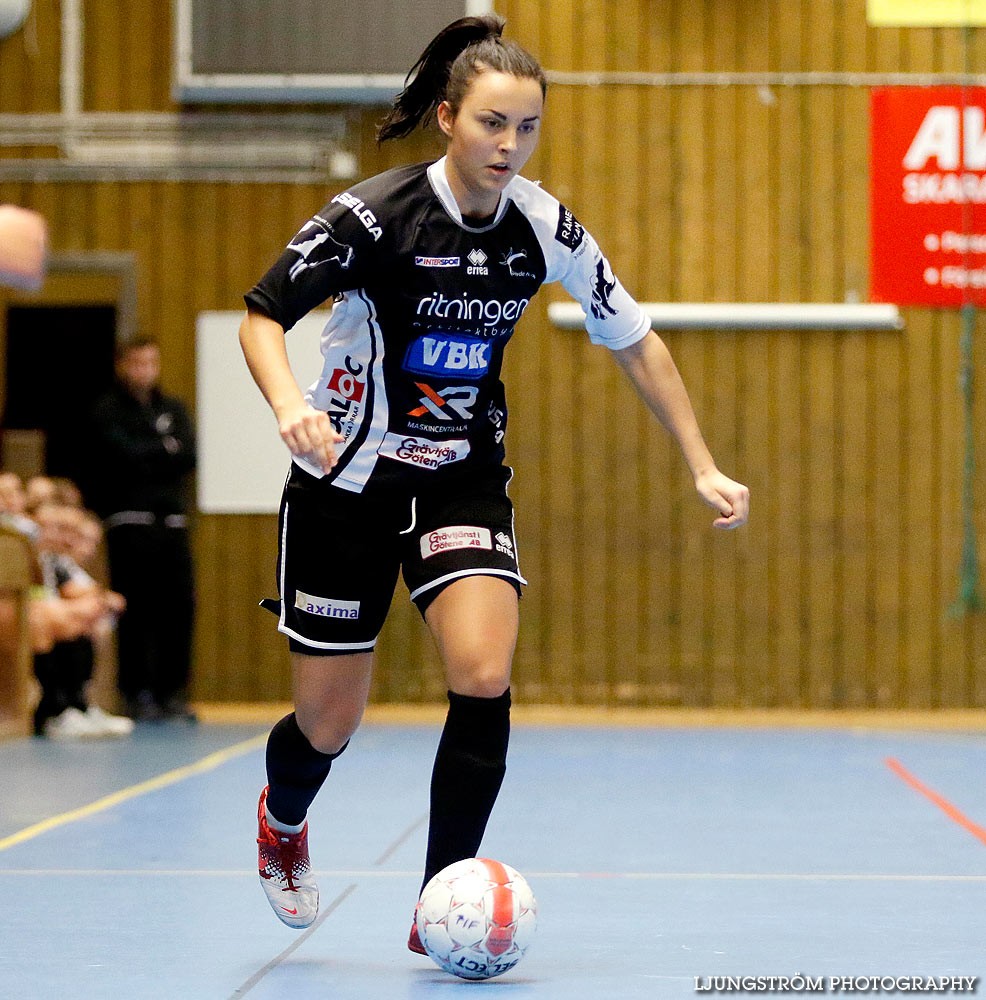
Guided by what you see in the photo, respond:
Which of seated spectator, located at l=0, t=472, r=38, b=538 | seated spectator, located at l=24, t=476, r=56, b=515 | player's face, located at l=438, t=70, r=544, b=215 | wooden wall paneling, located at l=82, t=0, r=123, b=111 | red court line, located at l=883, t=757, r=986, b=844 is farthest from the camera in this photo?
wooden wall paneling, located at l=82, t=0, r=123, b=111

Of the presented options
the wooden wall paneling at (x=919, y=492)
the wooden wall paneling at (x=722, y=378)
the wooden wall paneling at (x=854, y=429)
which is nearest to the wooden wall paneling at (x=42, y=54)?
the wooden wall paneling at (x=722, y=378)

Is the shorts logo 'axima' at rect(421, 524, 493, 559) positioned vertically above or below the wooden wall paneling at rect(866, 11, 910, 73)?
below

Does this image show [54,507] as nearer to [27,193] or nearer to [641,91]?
[27,193]

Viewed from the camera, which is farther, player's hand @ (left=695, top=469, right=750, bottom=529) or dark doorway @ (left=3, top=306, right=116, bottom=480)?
dark doorway @ (left=3, top=306, right=116, bottom=480)

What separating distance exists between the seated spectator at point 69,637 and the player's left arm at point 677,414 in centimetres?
487

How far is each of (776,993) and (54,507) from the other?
5.94 m

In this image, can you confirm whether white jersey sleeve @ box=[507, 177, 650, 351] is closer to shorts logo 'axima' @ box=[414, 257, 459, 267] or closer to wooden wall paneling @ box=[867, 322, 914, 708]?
shorts logo 'axima' @ box=[414, 257, 459, 267]

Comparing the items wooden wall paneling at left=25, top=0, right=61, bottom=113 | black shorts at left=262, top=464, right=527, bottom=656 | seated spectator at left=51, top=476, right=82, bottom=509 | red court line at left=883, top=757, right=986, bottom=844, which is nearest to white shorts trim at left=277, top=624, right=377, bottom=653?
black shorts at left=262, top=464, right=527, bottom=656

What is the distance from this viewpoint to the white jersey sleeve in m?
3.25

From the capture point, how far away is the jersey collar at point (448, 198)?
123 inches

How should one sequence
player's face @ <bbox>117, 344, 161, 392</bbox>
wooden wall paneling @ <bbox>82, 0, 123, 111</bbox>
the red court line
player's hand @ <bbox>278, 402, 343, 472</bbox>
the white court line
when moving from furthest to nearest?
1. wooden wall paneling @ <bbox>82, 0, 123, 111</bbox>
2. player's face @ <bbox>117, 344, 161, 392</bbox>
3. the red court line
4. the white court line
5. player's hand @ <bbox>278, 402, 343, 472</bbox>

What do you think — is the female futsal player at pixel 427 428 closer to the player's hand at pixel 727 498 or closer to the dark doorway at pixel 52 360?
the player's hand at pixel 727 498

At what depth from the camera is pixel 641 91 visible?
9.66m

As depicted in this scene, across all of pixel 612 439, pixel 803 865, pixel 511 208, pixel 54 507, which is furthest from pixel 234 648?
pixel 511 208
